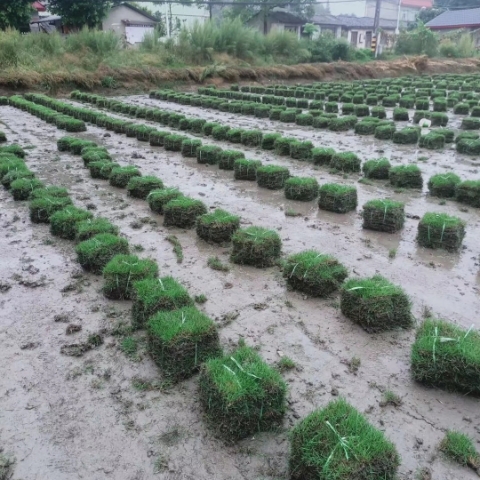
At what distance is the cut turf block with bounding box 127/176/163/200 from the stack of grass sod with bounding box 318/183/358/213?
9.21 feet

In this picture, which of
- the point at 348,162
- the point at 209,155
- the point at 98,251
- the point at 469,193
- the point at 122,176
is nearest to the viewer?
the point at 98,251

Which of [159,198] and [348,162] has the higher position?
[348,162]

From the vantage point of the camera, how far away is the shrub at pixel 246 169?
8789 millimetres

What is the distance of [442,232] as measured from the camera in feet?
18.9

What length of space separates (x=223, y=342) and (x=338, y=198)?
3723mm

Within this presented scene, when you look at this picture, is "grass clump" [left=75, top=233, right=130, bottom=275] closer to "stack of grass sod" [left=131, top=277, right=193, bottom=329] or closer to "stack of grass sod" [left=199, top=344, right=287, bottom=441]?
"stack of grass sod" [left=131, top=277, right=193, bottom=329]

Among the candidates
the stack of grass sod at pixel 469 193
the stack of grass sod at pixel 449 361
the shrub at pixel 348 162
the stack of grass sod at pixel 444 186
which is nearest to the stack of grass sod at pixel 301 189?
the shrub at pixel 348 162

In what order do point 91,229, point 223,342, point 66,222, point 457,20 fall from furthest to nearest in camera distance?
point 457,20 < point 66,222 < point 91,229 < point 223,342

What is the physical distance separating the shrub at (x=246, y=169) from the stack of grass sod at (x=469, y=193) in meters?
3.56

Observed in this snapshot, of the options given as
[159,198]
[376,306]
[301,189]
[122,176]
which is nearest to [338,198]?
[301,189]

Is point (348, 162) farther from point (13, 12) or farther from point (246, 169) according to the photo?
point (13, 12)

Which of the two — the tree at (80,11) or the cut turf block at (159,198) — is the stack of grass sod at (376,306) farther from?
the tree at (80,11)

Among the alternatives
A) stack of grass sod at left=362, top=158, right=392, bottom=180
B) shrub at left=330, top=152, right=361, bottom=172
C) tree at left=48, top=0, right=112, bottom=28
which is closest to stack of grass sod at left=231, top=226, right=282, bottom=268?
stack of grass sod at left=362, top=158, right=392, bottom=180

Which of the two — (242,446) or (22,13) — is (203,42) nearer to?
(22,13)
